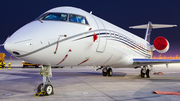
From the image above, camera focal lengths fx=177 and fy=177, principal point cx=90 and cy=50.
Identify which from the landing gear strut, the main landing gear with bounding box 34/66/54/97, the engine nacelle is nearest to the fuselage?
the main landing gear with bounding box 34/66/54/97

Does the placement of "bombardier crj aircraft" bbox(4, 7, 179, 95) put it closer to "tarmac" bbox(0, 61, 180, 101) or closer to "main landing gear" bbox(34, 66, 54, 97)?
"main landing gear" bbox(34, 66, 54, 97)

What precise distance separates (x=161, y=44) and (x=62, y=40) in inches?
438

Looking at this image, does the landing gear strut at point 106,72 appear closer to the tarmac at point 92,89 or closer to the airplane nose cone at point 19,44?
the tarmac at point 92,89

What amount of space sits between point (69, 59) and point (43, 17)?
174 centimetres

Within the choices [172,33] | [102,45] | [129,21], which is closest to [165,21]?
[172,33]

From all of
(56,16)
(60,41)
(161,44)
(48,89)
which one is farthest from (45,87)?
(161,44)

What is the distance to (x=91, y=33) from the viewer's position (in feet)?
22.3

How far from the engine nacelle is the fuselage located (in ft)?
25.2

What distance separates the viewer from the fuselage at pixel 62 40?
17.3 feet

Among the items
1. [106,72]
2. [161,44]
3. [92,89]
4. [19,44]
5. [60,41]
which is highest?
[161,44]

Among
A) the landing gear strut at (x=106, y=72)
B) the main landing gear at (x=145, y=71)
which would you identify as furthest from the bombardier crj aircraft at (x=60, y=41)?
the landing gear strut at (x=106, y=72)

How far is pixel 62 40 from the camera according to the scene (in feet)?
18.7

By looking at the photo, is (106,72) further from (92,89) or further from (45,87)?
(45,87)

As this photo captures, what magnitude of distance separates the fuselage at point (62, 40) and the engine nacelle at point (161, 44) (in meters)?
7.69
